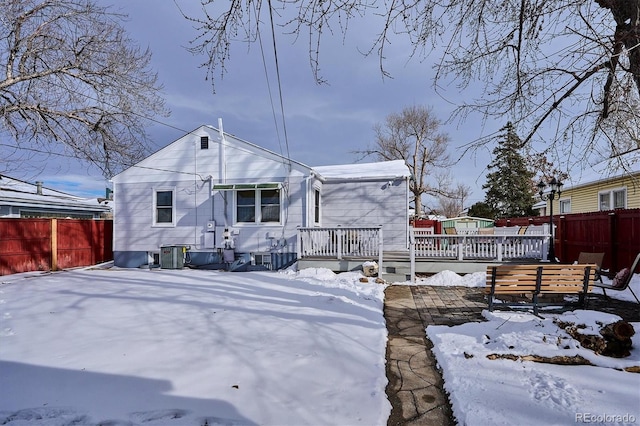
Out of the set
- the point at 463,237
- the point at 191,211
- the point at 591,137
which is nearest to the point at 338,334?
the point at 591,137

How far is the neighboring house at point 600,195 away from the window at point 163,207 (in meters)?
14.8

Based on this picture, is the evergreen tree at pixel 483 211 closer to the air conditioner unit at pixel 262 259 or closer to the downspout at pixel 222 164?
the air conditioner unit at pixel 262 259

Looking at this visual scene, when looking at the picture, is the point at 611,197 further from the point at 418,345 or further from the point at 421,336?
the point at 418,345

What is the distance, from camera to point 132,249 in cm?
1234

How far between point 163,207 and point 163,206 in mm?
39

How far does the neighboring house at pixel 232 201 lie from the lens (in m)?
11.2

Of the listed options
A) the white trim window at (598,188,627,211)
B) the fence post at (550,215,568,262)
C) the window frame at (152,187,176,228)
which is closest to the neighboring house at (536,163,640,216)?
the white trim window at (598,188,627,211)

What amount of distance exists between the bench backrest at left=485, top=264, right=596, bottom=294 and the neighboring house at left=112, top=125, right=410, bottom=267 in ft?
21.6

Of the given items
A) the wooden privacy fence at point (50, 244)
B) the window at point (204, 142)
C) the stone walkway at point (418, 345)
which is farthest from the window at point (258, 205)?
the wooden privacy fence at point (50, 244)

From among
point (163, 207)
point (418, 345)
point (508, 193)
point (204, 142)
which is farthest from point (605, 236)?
point (508, 193)

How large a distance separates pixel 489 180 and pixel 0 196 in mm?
35128

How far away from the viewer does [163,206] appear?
40.1 ft

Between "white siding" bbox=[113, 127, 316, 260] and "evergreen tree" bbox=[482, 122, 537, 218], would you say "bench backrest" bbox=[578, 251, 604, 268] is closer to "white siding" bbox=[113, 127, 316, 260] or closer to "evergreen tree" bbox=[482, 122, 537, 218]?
"white siding" bbox=[113, 127, 316, 260]

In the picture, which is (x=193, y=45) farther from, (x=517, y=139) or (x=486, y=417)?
(x=517, y=139)
